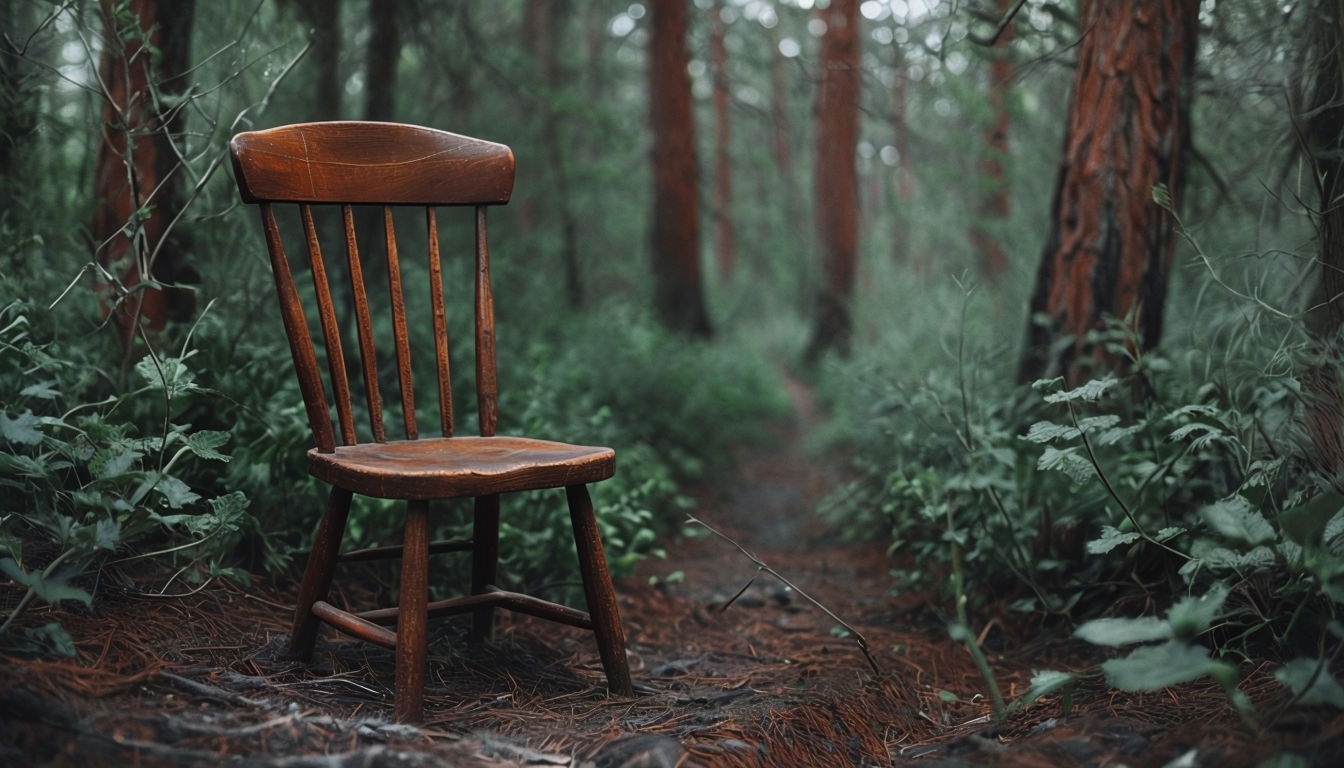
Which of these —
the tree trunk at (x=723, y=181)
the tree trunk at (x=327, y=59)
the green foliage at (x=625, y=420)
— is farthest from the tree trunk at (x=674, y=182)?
the tree trunk at (x=723, y=181)

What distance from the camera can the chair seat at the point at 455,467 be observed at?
1853 mm

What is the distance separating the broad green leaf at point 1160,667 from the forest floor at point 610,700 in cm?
14

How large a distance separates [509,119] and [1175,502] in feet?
20.7

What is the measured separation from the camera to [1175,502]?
2.68m

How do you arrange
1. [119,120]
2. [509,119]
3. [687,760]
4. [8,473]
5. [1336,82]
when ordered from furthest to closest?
[509,119]
[119,120]
[1336,82]
[8,473]
[687,760]

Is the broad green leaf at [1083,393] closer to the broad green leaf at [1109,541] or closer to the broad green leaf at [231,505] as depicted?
the broad green leaf at [1109,541]

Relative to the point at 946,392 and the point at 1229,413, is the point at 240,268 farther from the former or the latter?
the point at 1229,413

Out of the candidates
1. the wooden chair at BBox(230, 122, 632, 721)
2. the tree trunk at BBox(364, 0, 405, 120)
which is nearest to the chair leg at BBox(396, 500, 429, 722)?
the wooden chair at BBox(230, 122, 632, 721)

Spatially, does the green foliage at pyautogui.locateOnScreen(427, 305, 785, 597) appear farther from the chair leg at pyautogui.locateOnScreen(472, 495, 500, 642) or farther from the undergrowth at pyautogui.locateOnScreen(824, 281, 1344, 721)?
the undergrowth at pyautogui.locateOnScreen(824, 281, 1344, 721)

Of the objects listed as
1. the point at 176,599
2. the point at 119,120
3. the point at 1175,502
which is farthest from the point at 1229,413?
the point at 119,120

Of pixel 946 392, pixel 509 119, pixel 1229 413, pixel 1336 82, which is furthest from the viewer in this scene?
pixel 509 119

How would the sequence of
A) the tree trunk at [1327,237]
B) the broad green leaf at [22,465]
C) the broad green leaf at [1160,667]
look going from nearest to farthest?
the broad green leaf at [1160,667]
the broad green leaf at [22,465]
the tree trunk at [1327,237]

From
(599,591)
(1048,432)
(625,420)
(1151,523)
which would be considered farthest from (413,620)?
(625,420)

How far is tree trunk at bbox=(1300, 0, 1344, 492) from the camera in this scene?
6.95 ft
